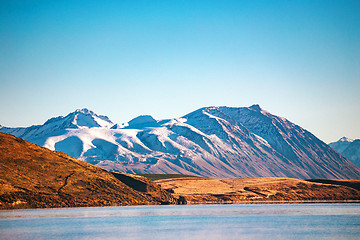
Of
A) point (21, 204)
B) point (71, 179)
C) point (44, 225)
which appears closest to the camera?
point (44, 225)

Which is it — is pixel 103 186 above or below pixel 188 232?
above

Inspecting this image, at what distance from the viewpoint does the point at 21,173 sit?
176125mm

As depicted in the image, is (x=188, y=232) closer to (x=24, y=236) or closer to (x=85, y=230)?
(x=85, y=230)

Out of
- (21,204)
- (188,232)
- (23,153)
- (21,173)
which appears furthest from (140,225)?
(23,153)

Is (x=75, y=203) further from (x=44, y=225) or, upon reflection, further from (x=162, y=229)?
(x=162, y=229)

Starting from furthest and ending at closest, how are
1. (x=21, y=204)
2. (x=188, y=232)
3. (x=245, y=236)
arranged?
(x=21, y=204) → (x=188, y=232) → (x=245, y=236)

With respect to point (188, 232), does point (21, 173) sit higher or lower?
higher

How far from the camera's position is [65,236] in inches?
3137

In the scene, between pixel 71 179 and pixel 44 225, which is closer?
pixel 44 225

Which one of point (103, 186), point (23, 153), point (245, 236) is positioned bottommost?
point (245, 236)

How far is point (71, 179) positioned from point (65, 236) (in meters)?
112

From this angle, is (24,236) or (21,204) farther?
(21,204)

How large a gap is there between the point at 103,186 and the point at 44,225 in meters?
97.0

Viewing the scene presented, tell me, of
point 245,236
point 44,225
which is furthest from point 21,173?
point 245,236
